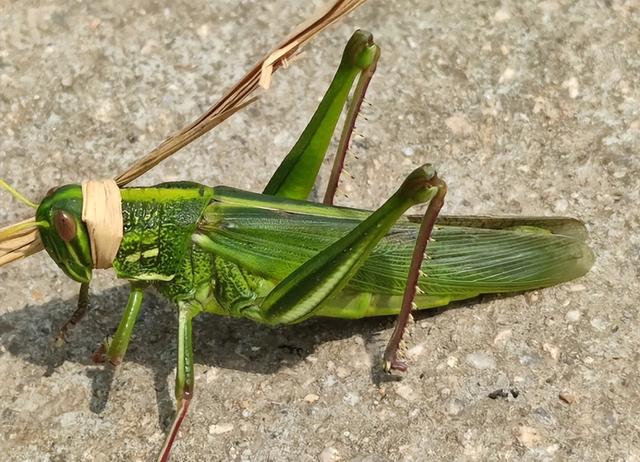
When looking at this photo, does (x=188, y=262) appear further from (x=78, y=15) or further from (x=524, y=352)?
(x=78, y=15)

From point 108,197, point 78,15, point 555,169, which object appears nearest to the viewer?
point 108,197

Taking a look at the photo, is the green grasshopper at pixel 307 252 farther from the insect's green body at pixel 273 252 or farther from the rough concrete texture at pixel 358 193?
the rough concrete texture at pixel 358 193

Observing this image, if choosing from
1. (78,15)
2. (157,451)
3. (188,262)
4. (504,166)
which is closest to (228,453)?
(157,451)

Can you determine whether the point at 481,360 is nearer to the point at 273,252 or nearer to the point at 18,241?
the point at 273,252

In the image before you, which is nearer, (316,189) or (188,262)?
(188,262)

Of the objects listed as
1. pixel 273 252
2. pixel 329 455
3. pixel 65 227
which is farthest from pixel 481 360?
pixel 65 227

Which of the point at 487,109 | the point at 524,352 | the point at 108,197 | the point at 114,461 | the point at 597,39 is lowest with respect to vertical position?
the point at 114,461

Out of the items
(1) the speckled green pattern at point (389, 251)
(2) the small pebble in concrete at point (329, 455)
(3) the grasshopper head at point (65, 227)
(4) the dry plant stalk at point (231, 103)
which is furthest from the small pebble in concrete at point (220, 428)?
(4) the dry plant stalk at point (231, 103)

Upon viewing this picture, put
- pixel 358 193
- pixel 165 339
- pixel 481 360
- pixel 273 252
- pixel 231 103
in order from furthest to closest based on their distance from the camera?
pixel 358 193 < pixel 165 339 < pixel 481 360 < pixel 273 252 < pixel 231 103

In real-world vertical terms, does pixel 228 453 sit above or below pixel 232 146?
below
